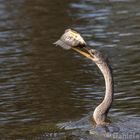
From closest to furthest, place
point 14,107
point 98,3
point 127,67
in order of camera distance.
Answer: point 14,107 → point 127,67 → point 98,3

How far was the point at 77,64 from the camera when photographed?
16.1 m

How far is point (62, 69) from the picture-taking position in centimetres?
1576

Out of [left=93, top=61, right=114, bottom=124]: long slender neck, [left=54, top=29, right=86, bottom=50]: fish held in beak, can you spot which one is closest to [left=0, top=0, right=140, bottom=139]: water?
[left=93, top=61, right=114, bottom=124]: long slender neck

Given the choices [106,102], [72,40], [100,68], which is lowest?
[106,102]

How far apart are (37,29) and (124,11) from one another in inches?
92.1

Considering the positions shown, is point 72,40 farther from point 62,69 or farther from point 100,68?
point 62,69

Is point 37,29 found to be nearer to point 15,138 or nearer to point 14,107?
point 14,107

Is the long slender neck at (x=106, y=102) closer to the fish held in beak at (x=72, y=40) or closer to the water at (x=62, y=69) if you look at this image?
the water at (x=62, y=69)

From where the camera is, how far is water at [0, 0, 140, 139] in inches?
491

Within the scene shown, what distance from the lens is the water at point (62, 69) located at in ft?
40.9

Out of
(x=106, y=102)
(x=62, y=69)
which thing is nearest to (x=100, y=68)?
(x=106, y=102)

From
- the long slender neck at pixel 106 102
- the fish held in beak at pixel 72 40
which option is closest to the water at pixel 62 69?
the long slender neck at pixel 106 102

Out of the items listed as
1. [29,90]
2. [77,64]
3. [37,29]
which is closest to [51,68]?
[77,64]

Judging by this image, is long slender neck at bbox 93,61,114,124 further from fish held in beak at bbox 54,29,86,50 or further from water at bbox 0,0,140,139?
fish held in beak at bbox 54,29,86,50
